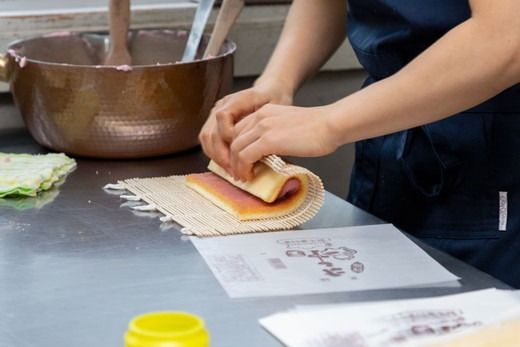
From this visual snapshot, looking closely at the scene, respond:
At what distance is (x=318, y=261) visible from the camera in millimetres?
1180

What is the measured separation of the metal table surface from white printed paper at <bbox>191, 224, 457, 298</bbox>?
0.06 ft

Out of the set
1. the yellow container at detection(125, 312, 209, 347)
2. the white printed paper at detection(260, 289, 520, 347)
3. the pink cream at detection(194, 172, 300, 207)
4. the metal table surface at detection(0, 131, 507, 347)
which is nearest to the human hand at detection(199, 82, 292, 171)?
the pink cream at detection(194, 172, 300, 207)

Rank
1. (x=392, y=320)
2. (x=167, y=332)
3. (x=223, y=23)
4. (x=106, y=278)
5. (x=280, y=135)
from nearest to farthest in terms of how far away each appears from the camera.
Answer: (x=167, y=332) < (x=392, y=320) < (x=106, y=278) < (x=280, y=135) < (x=223, y=23)

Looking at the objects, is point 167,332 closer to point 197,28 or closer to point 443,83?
point 443,83

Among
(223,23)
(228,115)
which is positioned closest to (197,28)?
(223,23)

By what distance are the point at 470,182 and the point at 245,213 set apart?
1.02ft

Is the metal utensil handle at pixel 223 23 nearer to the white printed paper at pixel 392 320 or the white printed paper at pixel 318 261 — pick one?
the white printed paper at pixel 318 261

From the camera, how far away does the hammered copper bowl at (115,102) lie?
158 cm

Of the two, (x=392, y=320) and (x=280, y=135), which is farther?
(x=280, y=135)

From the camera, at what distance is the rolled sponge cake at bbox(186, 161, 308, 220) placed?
133cm

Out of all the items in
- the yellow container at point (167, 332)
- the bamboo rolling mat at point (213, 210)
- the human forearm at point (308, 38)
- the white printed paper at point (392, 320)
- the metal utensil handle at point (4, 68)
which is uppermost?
the human forearm at point (308, 38)

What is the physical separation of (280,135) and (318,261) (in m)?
0.19

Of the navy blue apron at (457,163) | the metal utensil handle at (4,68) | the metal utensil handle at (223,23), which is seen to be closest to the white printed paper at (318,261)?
the navy blue apron at (457,163)

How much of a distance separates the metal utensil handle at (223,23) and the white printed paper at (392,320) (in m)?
0.76
